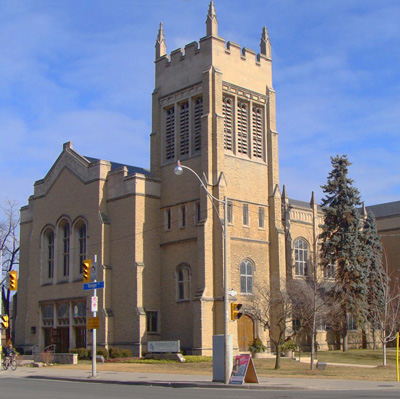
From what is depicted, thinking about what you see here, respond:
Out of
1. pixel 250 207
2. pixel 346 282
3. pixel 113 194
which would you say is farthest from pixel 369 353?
pixel 113 194

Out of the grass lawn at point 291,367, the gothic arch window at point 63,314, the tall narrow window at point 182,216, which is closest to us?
the grass lawn at point 291,367

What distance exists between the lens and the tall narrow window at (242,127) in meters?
45.9

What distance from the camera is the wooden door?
1705 inches

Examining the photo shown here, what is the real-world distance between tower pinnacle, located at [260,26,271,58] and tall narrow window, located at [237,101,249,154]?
5061mm

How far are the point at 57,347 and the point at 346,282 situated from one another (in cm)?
2206

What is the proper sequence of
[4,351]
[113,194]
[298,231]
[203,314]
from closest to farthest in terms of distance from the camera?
[4,351] → [203,314] → [113,194] → [298,231]

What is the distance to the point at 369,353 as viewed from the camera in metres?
46.1

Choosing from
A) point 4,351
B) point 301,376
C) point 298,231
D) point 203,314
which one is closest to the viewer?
point 301,376

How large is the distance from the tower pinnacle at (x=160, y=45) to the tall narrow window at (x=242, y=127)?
759 centimetres

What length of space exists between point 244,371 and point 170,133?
26532mm

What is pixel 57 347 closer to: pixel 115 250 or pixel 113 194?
pixel 115 250

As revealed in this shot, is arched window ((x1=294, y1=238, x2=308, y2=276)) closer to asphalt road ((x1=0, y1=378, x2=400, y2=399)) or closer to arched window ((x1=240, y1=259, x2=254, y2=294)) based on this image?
arched window ((x1=240, y1=259, x2=254, y2=294))

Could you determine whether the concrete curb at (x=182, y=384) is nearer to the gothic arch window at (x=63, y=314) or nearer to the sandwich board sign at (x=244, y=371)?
the sandwich board sign at (x=244, y=371)

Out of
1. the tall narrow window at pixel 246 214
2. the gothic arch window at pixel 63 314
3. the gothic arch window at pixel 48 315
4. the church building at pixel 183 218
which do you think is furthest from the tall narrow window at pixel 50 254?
the tall narrow window at pixel 246 214
